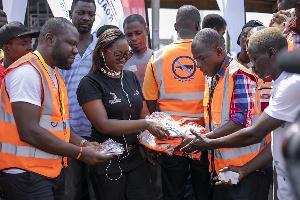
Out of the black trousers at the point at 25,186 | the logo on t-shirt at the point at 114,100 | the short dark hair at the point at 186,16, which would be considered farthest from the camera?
the short dark hair at the point at 186,16

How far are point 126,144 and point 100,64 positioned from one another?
30.8 inches

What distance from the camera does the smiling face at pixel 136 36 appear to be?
4824 mm

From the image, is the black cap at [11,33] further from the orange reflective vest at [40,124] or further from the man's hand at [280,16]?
the man's hand at [280,16]

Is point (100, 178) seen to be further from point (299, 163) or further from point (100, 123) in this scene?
point (299, 163)

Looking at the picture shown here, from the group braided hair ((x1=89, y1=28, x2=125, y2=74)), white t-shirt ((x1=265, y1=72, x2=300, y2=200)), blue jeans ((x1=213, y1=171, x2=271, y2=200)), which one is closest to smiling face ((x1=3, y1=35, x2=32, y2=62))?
braided hair ((x1=89, y1=28, x2=125, y2=74))

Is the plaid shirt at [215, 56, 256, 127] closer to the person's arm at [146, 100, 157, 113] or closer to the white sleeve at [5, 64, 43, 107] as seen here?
the person's arm at [146, 100, 157, 113]

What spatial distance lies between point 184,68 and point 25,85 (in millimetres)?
1795

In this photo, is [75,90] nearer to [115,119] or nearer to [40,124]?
[115,119]

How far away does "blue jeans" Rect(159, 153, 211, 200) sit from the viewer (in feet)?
13.2

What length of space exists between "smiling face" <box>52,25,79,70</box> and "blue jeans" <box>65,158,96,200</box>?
1.36 m

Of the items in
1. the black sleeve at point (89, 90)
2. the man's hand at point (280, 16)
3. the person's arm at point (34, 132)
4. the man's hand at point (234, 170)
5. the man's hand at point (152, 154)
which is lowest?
the man's hand at point (152, 154)

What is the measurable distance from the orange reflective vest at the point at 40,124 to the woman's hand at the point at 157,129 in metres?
0.84

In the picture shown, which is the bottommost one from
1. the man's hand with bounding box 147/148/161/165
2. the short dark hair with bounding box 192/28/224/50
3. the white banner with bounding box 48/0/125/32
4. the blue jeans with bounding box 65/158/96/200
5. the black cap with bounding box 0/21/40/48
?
the blue jeans with bounding box 65/158/96/200

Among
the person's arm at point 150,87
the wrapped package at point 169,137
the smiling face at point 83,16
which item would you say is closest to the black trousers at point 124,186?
the wrapped package at point 169,137
